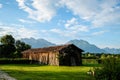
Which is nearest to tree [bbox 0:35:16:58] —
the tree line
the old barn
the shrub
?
the tree line

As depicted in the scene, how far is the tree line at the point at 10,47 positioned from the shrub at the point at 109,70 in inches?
2933

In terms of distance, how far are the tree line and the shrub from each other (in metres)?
74.5

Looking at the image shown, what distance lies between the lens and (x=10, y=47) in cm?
9656

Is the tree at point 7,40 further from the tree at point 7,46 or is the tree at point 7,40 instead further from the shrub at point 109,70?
the shrub at point 109,70

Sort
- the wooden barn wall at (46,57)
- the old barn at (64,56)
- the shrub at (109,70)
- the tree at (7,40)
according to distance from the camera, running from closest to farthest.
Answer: the shrub at (109,70)
the old barn at (64,56)
the wooden barn wall at (46,57)
the tree at (7,40)

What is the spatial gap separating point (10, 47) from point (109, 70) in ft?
262

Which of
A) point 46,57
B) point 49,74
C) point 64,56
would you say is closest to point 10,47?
point 46,57

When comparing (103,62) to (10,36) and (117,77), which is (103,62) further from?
(10,36)

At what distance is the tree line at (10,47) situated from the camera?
93.5 metres

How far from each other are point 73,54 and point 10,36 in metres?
43.1

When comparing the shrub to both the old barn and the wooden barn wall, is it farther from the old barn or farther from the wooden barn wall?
the wooden barn wall

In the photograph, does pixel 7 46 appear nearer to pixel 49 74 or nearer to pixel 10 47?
pixel 10 47

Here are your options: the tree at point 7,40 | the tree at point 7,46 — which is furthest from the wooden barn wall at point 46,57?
the tree at point 7,40

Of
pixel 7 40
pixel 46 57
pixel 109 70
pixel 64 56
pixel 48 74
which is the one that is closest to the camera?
pixel 109 70
